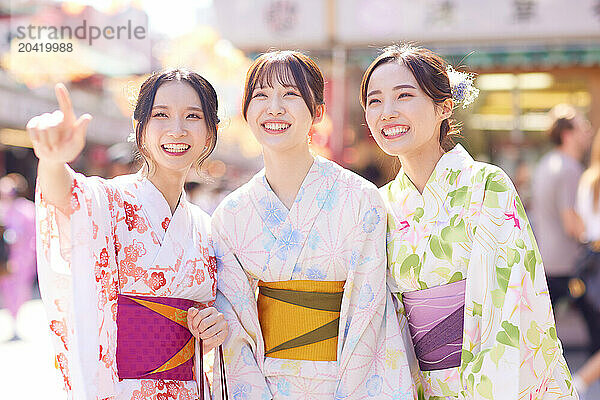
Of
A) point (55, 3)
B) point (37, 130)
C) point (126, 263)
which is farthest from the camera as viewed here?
point (55, 3)

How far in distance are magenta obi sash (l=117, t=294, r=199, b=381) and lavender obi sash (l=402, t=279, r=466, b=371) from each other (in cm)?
87

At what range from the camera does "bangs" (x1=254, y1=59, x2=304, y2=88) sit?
2504 mm

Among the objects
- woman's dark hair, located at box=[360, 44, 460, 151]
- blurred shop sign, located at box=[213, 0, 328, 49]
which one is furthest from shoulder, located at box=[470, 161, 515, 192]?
blurred shop sign, located at box=[213, 0, 328, 49]

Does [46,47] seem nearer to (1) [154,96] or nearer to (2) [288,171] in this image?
(1) [154,96]

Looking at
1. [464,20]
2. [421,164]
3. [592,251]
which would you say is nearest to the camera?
[421,164]

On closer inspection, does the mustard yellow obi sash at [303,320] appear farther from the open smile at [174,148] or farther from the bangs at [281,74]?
the bangs at [281,74]

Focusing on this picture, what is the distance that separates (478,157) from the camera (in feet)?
27.0

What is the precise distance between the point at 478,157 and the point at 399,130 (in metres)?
6.03

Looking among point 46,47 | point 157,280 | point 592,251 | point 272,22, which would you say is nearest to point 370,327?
point 157,280

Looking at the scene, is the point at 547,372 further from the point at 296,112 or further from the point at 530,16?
the point at 530,16

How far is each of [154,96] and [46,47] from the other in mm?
3236

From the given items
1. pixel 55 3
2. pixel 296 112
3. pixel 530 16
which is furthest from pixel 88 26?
pixel 530 16

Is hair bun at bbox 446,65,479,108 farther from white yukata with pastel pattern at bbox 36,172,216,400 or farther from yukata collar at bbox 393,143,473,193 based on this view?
white yukata with pastel pattern at bbox 36,172,216,400

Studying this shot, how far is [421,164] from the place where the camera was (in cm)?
261
